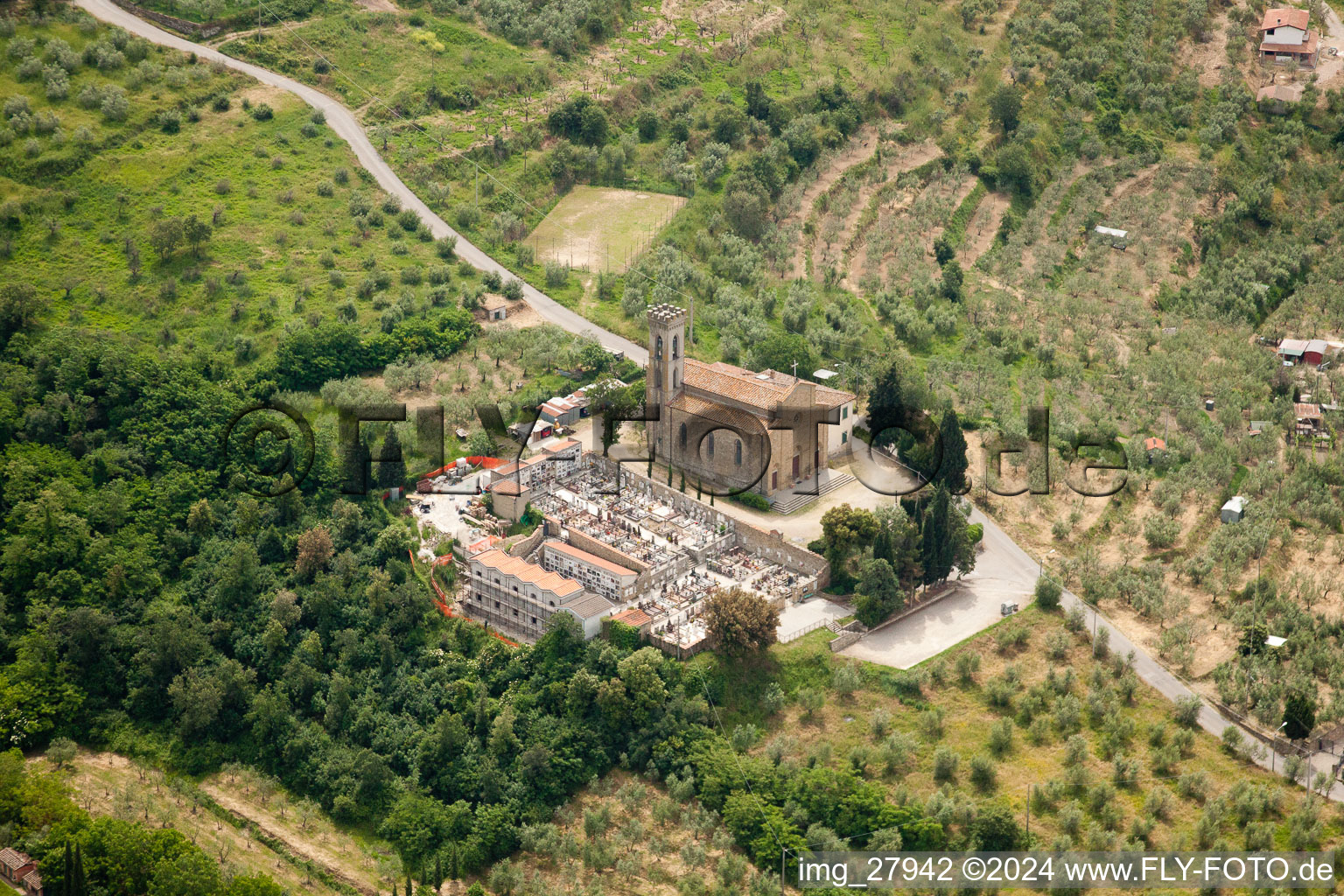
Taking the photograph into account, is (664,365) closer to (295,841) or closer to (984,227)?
(295,841)

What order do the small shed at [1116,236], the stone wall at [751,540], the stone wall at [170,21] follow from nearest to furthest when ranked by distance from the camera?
1. the stone wall at [751,540]
2. the small shed at [1116,236]
3. the stone wall at [170,21]

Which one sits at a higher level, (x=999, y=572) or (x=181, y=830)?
(x=999, y=572)

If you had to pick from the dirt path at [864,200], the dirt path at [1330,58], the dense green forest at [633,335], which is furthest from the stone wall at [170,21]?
the dirt path at [1330,58]

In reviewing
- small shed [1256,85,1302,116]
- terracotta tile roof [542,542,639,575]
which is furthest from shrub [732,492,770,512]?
small shed [1256,85,1302,116]

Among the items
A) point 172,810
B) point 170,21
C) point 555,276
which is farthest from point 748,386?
point 170,21

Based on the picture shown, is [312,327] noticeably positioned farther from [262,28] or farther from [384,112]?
[262,28]

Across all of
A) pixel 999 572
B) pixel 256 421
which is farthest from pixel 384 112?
pixel 999 572

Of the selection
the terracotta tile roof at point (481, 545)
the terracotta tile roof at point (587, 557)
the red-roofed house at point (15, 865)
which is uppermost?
the terracotta tile roof at point (587, 557)

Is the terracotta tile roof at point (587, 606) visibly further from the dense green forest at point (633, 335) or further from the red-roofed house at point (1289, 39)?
the red-roofed house at point (1289, 39)

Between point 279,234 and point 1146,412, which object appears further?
point 279,234
